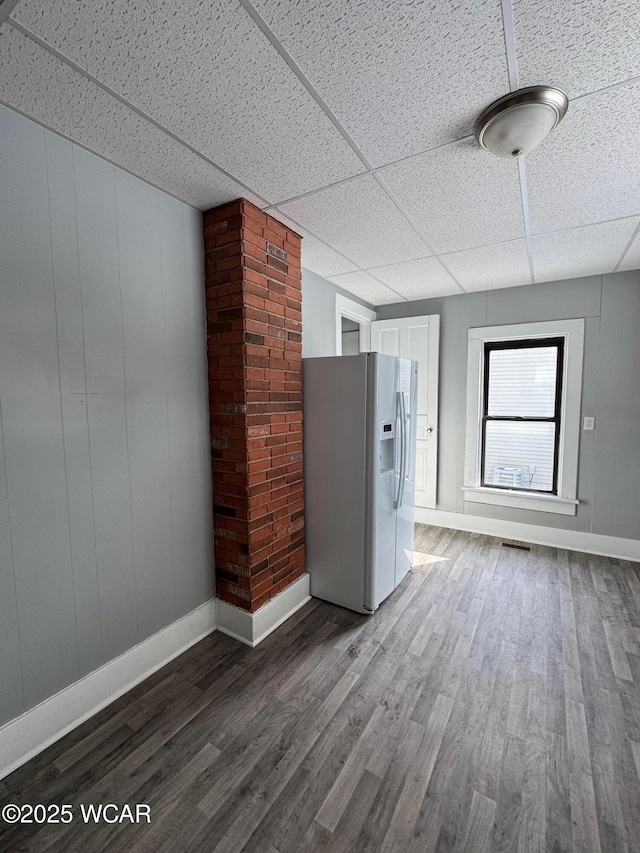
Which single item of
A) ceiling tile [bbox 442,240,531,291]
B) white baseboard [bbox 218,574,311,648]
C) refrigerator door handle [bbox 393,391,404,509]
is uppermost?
ceiling tile [bbox 442,240,531,291]

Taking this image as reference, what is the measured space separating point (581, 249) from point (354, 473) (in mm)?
2407

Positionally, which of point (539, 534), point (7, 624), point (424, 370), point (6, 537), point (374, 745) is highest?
point (424, 370)

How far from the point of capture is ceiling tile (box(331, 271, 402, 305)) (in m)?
3.38

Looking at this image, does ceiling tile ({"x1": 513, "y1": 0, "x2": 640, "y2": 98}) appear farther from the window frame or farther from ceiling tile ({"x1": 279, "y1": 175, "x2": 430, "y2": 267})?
the window frame

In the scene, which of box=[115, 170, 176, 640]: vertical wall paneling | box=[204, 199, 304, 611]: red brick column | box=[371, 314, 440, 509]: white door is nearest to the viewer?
box=[115, 170, 176, 640]: vertical wall paneling

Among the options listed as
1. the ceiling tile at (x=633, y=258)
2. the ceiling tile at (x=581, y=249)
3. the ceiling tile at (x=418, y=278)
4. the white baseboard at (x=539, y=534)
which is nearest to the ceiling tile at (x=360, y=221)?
the ceiling tile at (x=418, y=278)

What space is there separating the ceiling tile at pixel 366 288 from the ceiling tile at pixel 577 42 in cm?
207

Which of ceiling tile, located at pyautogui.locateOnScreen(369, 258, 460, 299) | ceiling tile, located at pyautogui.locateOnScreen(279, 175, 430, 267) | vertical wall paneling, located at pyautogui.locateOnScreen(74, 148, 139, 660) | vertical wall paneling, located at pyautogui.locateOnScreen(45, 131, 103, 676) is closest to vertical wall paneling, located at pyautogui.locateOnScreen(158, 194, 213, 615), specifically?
vertical wall paneling, located at pyautogui.locateOnScreen(74, 148, 139, 660)

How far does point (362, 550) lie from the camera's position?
8.27 ft

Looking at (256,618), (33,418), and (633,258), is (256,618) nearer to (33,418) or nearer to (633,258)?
(33,418)

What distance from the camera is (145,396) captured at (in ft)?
6.34

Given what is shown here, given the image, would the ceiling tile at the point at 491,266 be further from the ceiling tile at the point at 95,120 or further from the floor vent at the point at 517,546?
the floor vent at the point at 517,546

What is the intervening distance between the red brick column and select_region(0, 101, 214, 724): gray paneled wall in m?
0.13

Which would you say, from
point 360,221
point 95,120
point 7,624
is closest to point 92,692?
point 7,624
